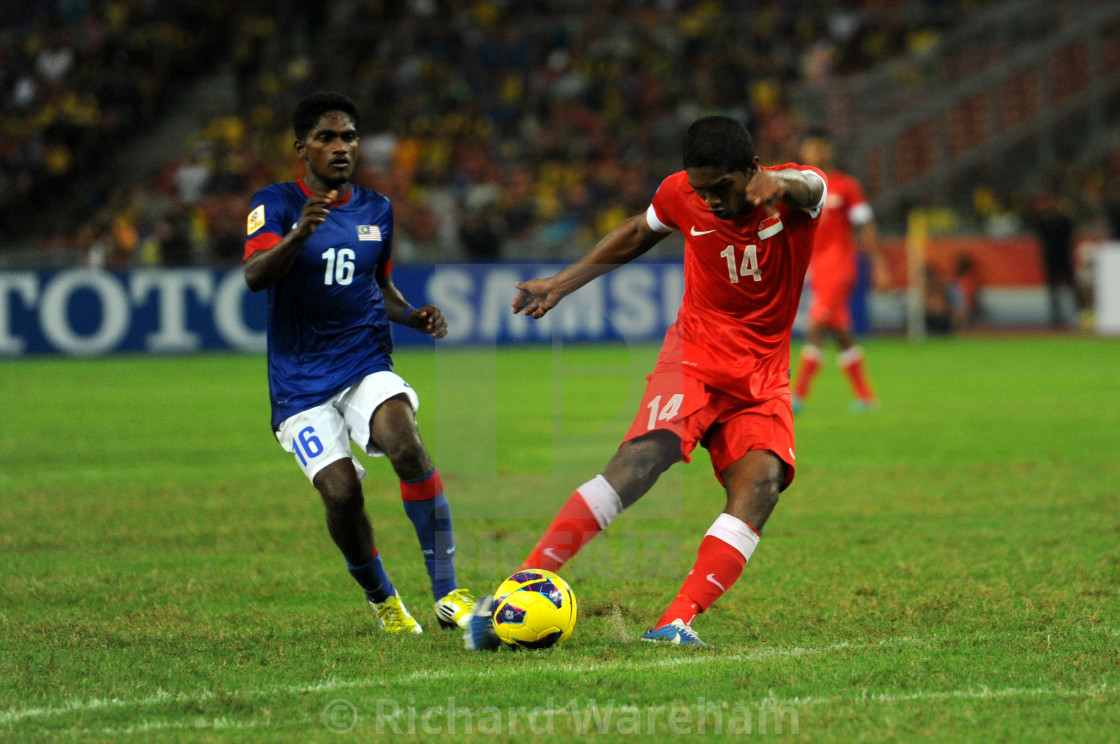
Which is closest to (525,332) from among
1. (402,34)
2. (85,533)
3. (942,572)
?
(402,34)

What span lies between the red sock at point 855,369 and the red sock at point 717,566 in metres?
8.17

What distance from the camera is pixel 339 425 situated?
5195 mm

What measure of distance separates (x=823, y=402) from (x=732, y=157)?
10290 mm

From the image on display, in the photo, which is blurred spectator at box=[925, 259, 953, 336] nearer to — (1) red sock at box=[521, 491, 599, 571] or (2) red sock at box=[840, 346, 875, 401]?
(2) red sock at box=[840, 346, 875, 401]

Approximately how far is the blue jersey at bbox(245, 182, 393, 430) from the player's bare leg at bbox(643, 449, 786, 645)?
1.50 meters

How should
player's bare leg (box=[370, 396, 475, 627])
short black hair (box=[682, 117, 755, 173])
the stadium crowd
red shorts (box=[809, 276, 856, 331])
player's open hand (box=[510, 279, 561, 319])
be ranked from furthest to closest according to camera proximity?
the stadium crowd
red shorts (box=[809, 276, 856, 331])
player's bare leg (box=[370, 396, 475, 627])
player's open hand (box=[510, 279, 561, 319])
short black hair (box=[682, 117, 755, 173])

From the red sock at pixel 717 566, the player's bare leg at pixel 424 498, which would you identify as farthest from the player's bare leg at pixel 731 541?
the player's bare leg at pixel 424 498

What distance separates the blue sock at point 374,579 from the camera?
16.9 feet

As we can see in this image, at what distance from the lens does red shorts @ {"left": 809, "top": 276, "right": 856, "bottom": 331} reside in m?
12.7

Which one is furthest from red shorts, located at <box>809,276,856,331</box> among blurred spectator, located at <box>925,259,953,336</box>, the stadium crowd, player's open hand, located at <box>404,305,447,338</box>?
the stadium crowd

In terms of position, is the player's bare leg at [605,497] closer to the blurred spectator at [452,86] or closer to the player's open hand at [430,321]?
the player's open hand at [430,321]

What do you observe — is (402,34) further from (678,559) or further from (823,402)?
(678,559)

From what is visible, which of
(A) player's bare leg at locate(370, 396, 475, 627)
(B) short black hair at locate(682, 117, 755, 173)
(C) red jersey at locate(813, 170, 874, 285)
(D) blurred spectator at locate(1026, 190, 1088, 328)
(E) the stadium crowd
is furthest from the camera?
(E) the stadium crowd

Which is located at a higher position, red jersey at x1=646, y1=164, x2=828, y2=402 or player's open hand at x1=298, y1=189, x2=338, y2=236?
player's open hand at x1=298, y1=189, x2=338, y2=236
